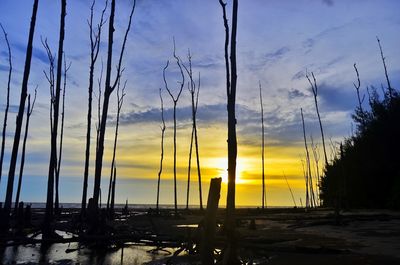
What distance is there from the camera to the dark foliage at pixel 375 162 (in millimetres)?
28766

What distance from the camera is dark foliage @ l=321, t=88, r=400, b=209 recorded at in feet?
94.4

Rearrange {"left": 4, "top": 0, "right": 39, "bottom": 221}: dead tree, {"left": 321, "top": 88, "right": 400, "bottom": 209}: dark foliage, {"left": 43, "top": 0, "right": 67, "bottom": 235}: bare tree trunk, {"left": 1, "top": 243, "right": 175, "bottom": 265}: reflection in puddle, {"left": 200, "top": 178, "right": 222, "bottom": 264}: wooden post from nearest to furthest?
{"left": 200, "top": 178, "right": 222, "bottom": 264}: wooden post → {"left": 1, "top": 243, "right": 175, "bottom": 265}: reflection in puddle → {"left": 43, "top": 0, "right": 67, "bottom": 235}: bare tree trunk → {"left": 4, "top": 0, "right": 39, "bottom": 221}: dead tree → {"left": 321, "top": 88, "right": 400, "bottom": 209}: dark foliage

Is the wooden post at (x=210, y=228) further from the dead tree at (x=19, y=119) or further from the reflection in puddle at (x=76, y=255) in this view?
the dead tree at (x=19, y=119)

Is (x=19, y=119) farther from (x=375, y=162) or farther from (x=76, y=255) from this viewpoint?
(x=375, y=162)

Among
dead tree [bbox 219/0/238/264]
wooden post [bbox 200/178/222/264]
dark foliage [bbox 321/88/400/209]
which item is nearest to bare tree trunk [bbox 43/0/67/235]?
dead tree [bbox 219/0/238/264]

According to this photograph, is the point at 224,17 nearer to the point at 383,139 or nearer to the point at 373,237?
the point at 373,237

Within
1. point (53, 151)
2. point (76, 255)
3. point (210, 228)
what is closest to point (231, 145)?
point (210, 228)

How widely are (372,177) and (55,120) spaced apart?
2489 cm

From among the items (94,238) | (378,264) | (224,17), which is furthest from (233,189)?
(224,17)

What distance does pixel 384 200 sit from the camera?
29844 millimetres

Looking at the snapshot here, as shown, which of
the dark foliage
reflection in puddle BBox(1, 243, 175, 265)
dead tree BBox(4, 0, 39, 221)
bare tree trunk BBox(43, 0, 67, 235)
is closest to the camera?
reflection in puddle BBox(1, 243, 175, 265)

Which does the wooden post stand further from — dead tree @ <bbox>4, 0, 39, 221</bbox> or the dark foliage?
the dark foliage

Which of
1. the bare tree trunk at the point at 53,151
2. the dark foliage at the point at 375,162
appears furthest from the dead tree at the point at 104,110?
the dark foliage at the point at 375,162

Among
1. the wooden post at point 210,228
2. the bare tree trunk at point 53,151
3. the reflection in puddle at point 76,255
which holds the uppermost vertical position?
the bare tree trunk at point 53,151
